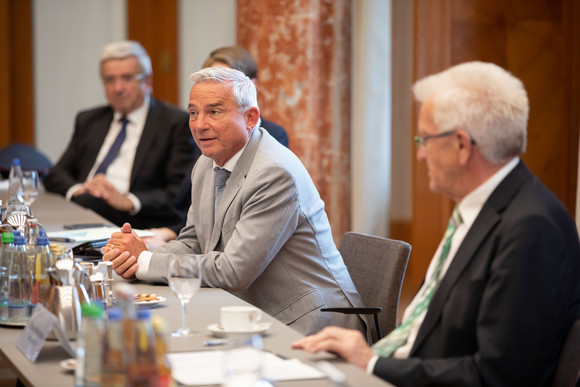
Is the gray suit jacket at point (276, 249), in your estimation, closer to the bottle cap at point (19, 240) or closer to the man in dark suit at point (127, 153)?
the bottle cap at point (19, 240)

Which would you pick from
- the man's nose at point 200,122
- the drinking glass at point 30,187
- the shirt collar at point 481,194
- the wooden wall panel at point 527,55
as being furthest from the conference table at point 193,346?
the wooden wall panel at point 527,55

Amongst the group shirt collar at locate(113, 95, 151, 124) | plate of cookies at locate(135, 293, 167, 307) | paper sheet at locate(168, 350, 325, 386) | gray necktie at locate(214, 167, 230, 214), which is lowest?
plate of cookies at locate(135, 293, 167, 307)

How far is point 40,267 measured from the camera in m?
2.34

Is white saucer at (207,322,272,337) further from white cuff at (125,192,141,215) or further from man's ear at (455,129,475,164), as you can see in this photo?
white cuff at (125,192,141,215)

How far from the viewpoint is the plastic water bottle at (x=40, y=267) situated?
7.45ft

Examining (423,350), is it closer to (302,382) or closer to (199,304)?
(302,382)

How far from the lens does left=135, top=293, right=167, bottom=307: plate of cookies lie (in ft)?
8.21

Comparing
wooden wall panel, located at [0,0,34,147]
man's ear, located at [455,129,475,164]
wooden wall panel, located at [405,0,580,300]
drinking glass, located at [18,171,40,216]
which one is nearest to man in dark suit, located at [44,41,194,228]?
drinking glass, located at [18,171,40,216]

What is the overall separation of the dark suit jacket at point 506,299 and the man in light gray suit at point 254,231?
895 mm

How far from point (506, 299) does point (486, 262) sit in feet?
0.35

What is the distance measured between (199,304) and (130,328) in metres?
1.10

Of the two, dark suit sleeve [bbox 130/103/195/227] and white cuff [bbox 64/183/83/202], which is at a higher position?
dark suit sleeve [bbox 130/103/195/227]

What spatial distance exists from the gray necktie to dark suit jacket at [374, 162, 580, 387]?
48.1 inches

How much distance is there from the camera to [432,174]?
81.2 inches
